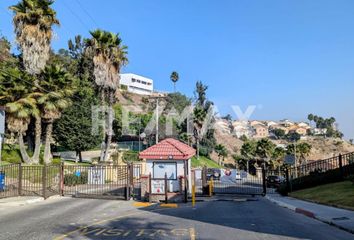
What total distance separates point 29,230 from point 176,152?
482 inches

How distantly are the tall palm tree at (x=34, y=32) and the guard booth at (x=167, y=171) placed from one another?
15736 mm

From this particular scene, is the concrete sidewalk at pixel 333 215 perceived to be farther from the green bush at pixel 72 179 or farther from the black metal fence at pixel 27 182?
the green bush at pixel 72 179

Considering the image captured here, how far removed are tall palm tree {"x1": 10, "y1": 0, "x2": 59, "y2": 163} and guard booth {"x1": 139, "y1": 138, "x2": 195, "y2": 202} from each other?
15.7 m

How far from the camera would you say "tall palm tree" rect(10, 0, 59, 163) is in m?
33.7

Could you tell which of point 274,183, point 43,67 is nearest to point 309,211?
point 274,183

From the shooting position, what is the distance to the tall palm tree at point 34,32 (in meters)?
33.7

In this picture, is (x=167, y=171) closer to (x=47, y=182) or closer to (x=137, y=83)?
(x=47, y=182)

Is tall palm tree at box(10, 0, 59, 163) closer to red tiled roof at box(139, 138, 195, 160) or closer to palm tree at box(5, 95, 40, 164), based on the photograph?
palm tree at box(5, 95, 40, 164)

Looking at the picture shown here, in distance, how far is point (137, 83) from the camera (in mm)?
167375

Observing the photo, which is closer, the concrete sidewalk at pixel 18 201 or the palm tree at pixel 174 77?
the concrete sidewalk at pixel 18 201

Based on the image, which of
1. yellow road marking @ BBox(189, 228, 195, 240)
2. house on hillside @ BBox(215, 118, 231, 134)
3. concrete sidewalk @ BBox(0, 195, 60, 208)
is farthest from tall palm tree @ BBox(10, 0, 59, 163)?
house on hillside @ BBox(215, 118, 231, 134)

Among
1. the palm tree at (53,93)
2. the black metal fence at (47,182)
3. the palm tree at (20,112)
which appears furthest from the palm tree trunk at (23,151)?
the black metal fence at (47,182)

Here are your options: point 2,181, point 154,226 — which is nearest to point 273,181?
point 2,181

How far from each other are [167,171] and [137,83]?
147206 mm
